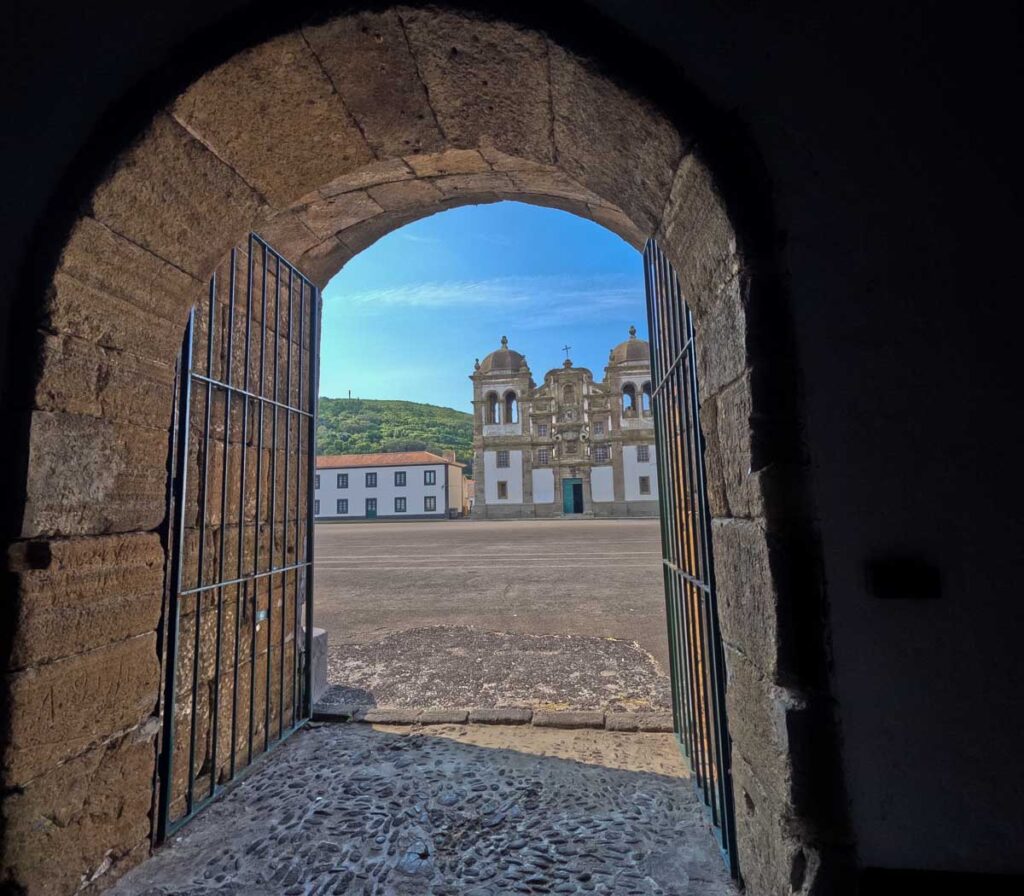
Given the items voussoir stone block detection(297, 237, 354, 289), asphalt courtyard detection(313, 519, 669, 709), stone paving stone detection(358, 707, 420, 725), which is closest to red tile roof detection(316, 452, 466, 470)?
asphalt courtyard detection(313, 519, 669, 709)

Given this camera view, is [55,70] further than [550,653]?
No

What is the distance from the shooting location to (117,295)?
2.00m

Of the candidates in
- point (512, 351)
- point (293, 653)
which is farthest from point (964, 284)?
point (512, 351)

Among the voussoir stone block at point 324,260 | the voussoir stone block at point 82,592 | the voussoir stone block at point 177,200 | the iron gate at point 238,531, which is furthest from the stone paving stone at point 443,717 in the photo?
the voussoir stone block at point 324,260

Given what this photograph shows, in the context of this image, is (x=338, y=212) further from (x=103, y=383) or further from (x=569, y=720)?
(x=569, y=720)

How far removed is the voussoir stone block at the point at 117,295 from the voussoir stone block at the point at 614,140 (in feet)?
5.35

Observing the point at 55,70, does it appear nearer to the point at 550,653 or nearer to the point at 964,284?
the point at 964,284

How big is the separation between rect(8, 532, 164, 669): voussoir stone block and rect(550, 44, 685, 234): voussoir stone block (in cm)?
226

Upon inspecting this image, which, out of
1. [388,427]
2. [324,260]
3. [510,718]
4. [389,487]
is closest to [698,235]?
[324,260]

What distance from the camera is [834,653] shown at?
135cm

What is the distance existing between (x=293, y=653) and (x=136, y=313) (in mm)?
2290

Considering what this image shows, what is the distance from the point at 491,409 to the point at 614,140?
124 feet

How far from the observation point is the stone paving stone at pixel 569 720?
3.31 metres

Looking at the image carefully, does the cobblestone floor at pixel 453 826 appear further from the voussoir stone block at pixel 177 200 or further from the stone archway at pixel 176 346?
the voussoir stone block at pixel 177 200
